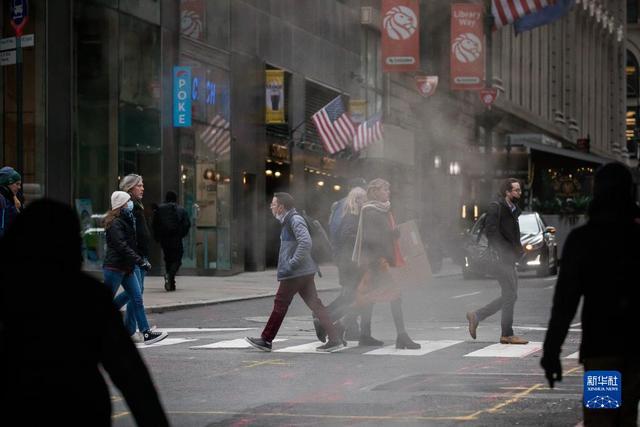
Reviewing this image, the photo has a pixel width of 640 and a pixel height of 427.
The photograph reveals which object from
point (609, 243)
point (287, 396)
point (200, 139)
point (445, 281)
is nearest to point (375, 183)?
point (287, 396)

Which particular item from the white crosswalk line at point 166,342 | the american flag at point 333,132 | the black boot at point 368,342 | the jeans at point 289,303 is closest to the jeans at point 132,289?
the white crosswalk line at point 166,342

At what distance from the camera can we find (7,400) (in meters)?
2.73

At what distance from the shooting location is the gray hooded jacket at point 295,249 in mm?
9766

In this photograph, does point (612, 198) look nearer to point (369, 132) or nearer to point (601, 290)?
point (601, 290)

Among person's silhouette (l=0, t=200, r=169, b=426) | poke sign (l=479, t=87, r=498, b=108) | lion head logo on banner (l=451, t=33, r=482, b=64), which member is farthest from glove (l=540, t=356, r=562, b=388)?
poke sign (l=479, t=87, r=498, b=108)

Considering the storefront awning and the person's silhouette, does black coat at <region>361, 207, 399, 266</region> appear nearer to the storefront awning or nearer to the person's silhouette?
the storefront awning

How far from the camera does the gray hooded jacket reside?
9766 mm

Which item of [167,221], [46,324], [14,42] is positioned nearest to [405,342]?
[14,42]

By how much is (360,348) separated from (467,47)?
409 cm

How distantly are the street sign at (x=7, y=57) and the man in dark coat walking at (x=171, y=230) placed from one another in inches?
130

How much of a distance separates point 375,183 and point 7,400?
7.25 meters

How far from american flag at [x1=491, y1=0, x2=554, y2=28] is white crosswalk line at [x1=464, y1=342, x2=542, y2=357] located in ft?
12.3

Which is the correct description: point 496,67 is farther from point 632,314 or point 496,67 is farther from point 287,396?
point 632,314

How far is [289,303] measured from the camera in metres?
9.82
